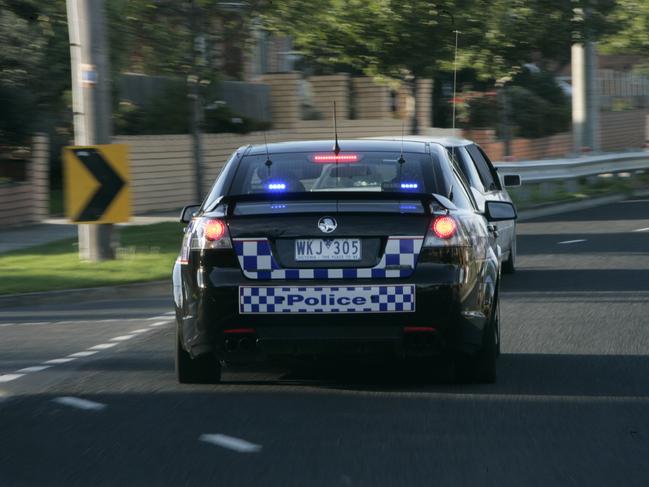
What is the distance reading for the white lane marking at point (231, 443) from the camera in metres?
6.49

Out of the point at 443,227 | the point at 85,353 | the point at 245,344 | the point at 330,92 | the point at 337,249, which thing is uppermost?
the point at 330,92

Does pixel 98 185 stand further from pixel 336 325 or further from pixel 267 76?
pixel 267 76

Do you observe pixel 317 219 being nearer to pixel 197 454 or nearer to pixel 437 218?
pixel 437 218

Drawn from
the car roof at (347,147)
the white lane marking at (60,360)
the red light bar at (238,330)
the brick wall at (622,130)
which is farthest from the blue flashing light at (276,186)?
the brick wall at (622,130)

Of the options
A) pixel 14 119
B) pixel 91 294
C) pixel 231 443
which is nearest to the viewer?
pixel 231 443

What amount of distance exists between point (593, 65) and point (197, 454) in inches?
1068

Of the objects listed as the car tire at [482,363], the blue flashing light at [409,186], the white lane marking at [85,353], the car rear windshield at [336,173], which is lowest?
the white lane marking at [85,353]

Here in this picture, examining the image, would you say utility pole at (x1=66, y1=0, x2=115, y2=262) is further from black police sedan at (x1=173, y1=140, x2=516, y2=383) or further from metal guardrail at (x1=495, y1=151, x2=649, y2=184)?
metal guardrail at (x1=495, y1=151, x2=649, y2=184)

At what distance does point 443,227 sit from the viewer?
7715 millimetres

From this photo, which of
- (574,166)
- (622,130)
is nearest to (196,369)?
(574,166)

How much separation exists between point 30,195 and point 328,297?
15.8 metres

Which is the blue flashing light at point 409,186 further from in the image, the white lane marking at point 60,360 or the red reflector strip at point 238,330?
the white lane marking at point 60,360

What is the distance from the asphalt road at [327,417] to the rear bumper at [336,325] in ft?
0.99

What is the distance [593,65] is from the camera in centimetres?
3222
